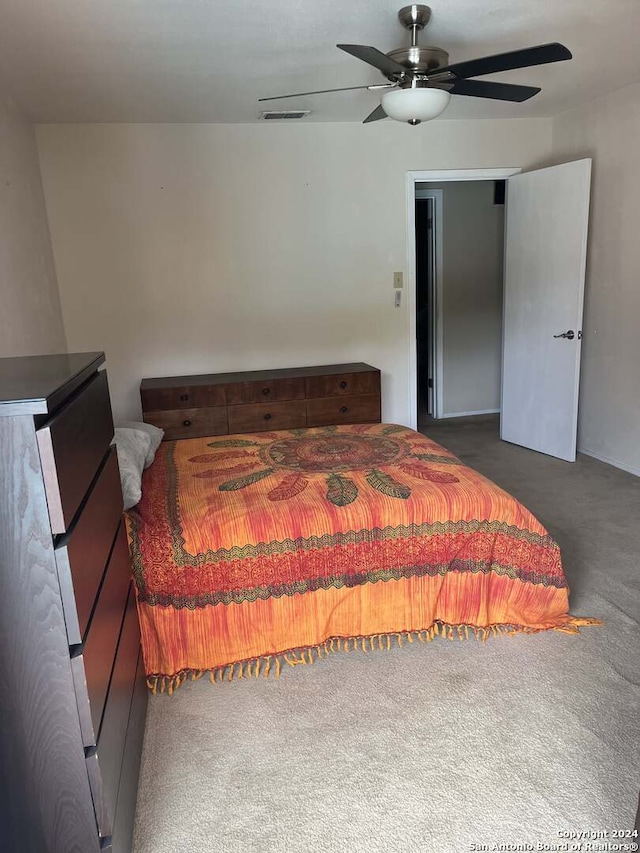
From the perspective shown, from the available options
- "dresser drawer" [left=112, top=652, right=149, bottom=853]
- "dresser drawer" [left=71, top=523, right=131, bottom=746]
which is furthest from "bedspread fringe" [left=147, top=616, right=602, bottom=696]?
"dresser drawer" [left=71, top=523, right=131, bottom=746]

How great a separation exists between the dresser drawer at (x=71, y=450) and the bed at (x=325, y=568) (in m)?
0.67

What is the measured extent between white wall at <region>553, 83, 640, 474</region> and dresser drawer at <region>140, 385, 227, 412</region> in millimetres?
2668

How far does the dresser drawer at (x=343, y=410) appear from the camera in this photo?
160 inches

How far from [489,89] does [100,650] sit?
2618mm

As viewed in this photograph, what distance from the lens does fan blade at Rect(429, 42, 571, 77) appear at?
208 cm

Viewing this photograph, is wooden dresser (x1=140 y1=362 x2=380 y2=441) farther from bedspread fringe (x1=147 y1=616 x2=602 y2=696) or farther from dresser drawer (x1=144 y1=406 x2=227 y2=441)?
bedspread fringe (x1=147 y1=616 x2=602 y2=696)

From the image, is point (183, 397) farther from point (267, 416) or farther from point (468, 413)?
point (468, 413)

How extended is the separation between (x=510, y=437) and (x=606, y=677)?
2939 millimetres

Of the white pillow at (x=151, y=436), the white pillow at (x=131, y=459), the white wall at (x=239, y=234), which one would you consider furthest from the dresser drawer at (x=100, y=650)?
the white wall at (x=239, y=234)

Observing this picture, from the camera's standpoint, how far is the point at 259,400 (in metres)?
3.95

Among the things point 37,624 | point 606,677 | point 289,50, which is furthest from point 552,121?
point 37,624

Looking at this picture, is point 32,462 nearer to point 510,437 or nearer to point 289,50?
point 289,50

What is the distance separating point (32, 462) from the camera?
3.35 feet

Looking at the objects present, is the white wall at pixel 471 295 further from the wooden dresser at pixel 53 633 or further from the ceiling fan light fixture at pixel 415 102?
the wooden dresser at pixel 53 633
